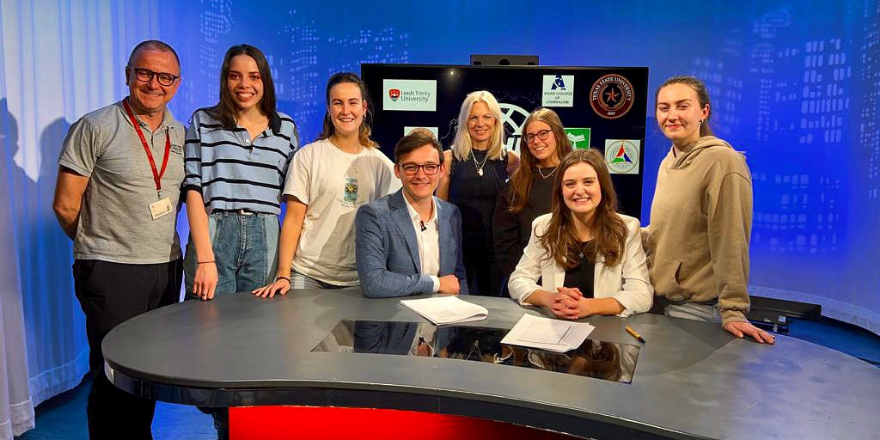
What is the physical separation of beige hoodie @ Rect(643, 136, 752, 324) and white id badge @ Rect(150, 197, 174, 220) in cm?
183

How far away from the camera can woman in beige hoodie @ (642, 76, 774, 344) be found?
6.61 ft

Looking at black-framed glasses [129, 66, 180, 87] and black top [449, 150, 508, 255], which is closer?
black-framed glasses [129, 66, 180, 87]

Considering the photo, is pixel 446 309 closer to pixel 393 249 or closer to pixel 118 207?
pixel 393 249

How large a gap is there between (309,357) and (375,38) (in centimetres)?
468

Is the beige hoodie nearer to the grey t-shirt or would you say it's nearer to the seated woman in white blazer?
the seated woman in white blazer

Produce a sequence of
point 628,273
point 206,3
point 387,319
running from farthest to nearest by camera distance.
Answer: point 206,3, point 628,273, point 387,319

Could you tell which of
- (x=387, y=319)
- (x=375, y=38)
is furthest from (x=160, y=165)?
(x=375, y=38)

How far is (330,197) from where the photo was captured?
2.66 m

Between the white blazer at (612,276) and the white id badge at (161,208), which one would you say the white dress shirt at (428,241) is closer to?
the white blazer at (612,276)

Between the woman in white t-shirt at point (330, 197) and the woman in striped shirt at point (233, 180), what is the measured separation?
0.10 meters

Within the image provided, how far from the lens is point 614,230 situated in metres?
2.31

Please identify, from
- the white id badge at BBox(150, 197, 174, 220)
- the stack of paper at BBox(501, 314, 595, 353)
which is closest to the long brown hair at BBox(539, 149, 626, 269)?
the stack of paper at BBox(501, 314, 595, 353)

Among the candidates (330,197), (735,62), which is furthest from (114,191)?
(735,62)

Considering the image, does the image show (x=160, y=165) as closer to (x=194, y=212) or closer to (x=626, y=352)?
(x=194, y=212)
